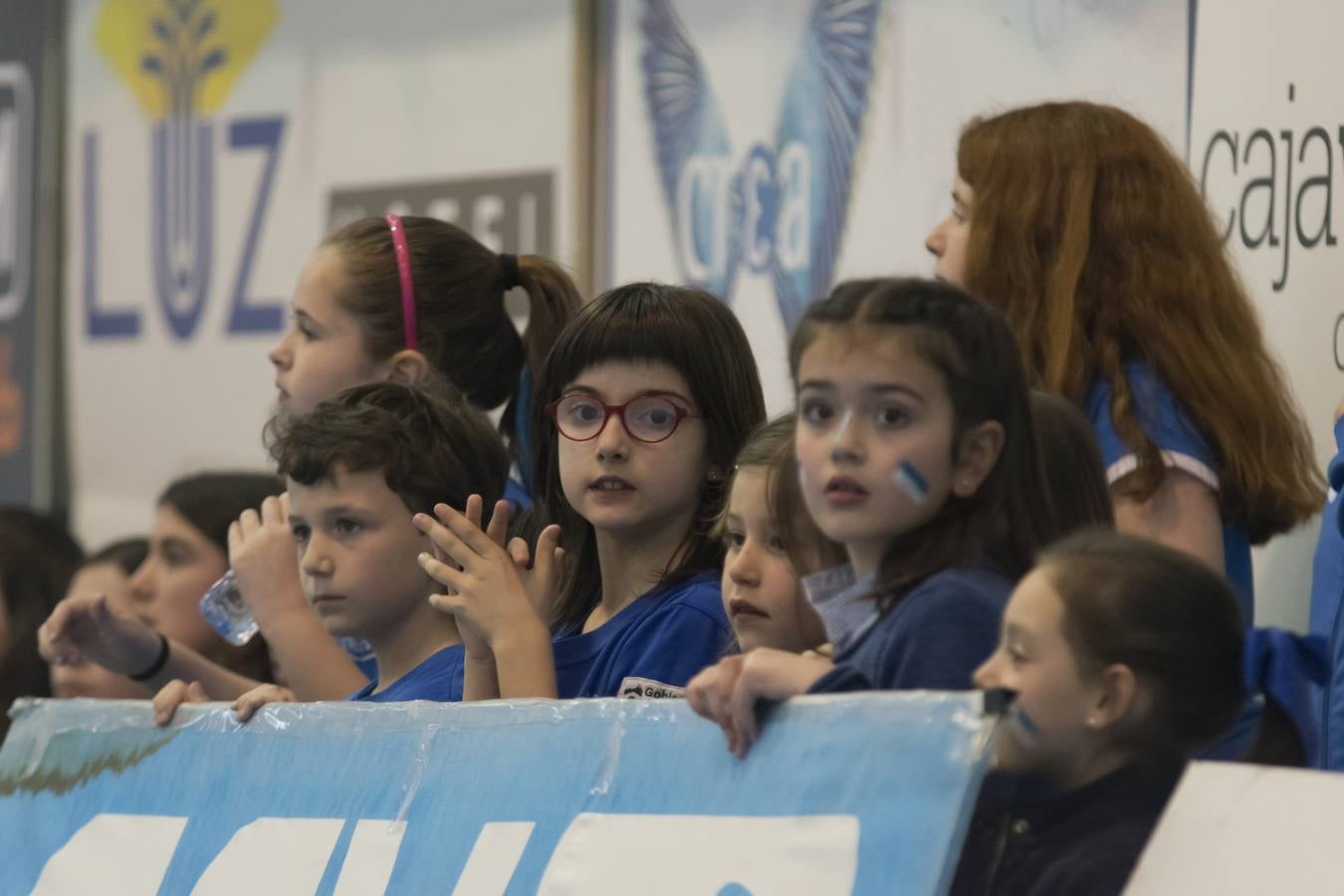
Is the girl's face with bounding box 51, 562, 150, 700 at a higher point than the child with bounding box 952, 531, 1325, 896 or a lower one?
lower

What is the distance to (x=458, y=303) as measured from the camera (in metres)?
3.76

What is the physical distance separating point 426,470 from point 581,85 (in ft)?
6.88

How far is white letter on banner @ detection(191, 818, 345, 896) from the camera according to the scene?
2611mm

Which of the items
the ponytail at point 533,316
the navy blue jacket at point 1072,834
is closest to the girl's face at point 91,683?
the ponytail at point 533,316

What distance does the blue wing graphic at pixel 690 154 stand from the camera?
4758 mm

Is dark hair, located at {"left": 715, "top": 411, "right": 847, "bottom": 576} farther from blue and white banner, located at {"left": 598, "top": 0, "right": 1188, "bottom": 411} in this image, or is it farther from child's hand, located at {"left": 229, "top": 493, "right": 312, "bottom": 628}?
blue and white banner, located at {"left": 598, "top": 0, "right": 1188, "bottom": 411}

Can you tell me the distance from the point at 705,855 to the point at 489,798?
1.32 feet

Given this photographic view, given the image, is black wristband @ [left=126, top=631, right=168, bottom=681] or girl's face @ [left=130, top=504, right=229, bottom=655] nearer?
black wristband @ [left=126, top=631, right=168, bottom=681]

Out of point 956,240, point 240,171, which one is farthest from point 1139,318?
point 240,171

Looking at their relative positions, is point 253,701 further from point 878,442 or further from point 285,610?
point 878,442

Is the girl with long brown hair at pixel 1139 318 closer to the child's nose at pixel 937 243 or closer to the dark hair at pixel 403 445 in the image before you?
the child's nose at pixel 937 243

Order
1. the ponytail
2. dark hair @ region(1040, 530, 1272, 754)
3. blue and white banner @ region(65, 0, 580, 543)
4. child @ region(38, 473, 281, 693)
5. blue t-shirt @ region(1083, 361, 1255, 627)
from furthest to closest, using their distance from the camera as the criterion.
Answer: blue and white banner @ region(65, 0, 580, 543) → child @ region(38, 473, 281, 693) → the ponytail → blue t-shirt @ region(1083, 361, 1255, 627) → dark hair @ region(1040, 530, 1272, 754)

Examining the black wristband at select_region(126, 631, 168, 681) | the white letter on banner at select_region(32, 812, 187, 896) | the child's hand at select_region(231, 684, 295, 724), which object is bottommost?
the white letter on banner at select_region(32, 812, 187, 896)

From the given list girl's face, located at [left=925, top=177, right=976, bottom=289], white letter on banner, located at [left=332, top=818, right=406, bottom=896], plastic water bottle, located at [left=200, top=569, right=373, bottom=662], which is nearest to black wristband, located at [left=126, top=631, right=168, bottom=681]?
plastic water bottle, located at [left=200, top=569, right=373, bottom=662]
